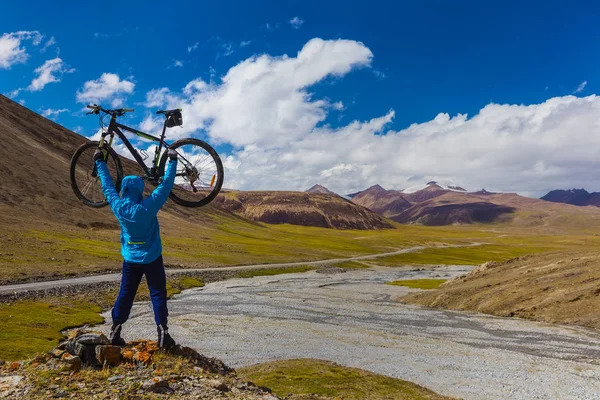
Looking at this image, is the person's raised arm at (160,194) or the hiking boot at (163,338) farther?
the hiking boot at (163,338)

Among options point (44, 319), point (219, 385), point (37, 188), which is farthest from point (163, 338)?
point (37, 188)

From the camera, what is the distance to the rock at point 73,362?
11.3 m

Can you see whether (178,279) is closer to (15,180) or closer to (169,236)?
(169,236)

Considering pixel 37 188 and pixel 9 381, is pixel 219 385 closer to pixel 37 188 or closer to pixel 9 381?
pixel 9 381

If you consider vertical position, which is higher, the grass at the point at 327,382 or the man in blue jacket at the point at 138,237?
the man in blue jacket at the point at 138,237

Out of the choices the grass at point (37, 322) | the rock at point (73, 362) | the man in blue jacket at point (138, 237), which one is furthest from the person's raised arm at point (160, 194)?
the grass at point (37, 322)

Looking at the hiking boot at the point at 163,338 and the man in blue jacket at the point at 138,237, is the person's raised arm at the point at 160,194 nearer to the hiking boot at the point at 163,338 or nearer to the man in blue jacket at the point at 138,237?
the man in blue jacket at the point at 138,237

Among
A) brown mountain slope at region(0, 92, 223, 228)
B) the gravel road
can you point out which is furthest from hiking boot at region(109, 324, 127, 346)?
brown mountain slope at region(0, 92, 223, 228)

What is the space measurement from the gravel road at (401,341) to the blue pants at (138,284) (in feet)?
76.0

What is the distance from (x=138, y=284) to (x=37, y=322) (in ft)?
124

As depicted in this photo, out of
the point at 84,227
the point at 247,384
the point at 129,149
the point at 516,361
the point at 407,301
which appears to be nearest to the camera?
the point at 247,384

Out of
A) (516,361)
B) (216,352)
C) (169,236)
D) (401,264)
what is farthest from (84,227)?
(516,361)

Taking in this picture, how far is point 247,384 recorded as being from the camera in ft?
41.8

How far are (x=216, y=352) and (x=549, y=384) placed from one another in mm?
25588
